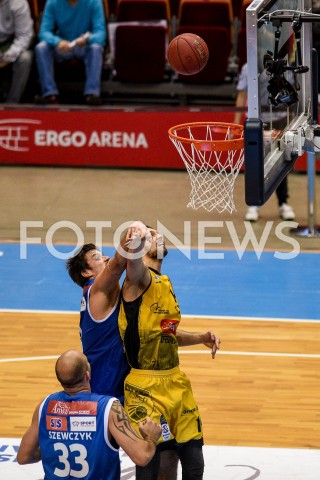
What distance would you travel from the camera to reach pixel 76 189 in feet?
51.0

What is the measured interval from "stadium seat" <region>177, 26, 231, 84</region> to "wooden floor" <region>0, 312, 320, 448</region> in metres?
6.22

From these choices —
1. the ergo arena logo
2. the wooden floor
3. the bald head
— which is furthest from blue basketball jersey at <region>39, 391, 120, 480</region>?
the ergo arena logo

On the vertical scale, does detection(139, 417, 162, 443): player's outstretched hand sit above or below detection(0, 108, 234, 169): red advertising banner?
below

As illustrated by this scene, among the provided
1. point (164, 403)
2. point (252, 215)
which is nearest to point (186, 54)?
point (164, 403)

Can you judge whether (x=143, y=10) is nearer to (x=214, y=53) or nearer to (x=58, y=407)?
(x=214, y=53)

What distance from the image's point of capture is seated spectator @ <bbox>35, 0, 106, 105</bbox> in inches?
635

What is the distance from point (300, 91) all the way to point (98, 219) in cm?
632

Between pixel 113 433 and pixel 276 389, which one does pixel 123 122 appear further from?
pixel 113 433

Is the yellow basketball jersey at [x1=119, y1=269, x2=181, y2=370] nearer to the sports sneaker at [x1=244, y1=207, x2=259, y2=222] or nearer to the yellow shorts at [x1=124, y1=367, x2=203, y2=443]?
the yellow shorts at [x1=124, y1=367, x2=203, y2=443]

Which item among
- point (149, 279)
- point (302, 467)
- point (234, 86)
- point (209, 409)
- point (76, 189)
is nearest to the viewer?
→ point (149, 279)

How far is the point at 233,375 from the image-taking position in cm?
973

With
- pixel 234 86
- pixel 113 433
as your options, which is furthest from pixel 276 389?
pixel 234 86

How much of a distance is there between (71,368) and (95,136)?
419 inches

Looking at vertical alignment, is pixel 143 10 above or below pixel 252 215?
above
